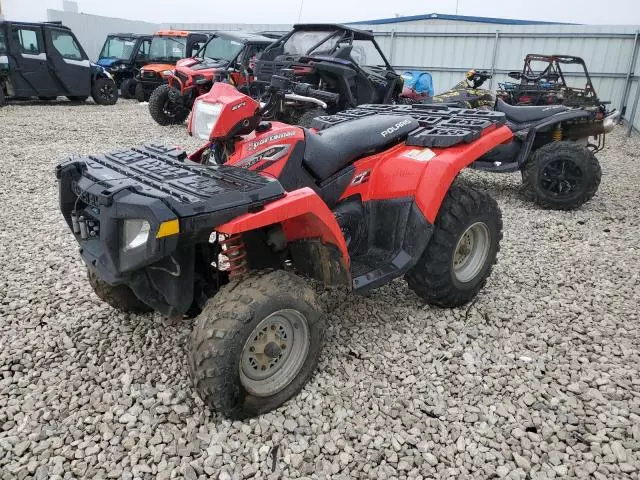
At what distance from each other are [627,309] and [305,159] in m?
2.38

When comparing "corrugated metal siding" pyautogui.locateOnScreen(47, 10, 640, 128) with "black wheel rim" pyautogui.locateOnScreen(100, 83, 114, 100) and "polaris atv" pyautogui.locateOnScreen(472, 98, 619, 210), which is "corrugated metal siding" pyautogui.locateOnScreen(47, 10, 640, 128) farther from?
"black wheel rim" pyautogui.locateOnScreen(100, 83, 114, 100)

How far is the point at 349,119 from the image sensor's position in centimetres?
327

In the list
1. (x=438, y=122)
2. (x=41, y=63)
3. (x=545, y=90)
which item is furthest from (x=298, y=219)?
(x=41, y=63)

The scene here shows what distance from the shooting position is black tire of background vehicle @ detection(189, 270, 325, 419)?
6.51 ft

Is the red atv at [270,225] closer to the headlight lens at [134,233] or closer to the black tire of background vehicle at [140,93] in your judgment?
the headlight lens at [134,233]

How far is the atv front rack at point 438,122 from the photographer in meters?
2.90

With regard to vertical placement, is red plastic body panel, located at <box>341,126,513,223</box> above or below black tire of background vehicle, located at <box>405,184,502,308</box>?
above

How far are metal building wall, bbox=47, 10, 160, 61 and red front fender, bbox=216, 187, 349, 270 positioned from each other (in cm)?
2312

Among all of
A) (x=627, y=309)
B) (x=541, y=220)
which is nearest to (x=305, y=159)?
(x=627, y=309)

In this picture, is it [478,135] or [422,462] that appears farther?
[478,135]

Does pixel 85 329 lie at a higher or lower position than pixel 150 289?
lower

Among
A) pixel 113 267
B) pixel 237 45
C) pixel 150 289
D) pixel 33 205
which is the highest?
pixel 237 45

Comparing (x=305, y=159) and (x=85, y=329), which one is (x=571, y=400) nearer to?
(x=305, y=159)

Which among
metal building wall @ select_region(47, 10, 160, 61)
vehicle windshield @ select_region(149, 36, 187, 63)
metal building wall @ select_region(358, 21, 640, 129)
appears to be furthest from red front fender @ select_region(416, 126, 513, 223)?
metal building wall @ select_region(47, 10, 160, 61)
